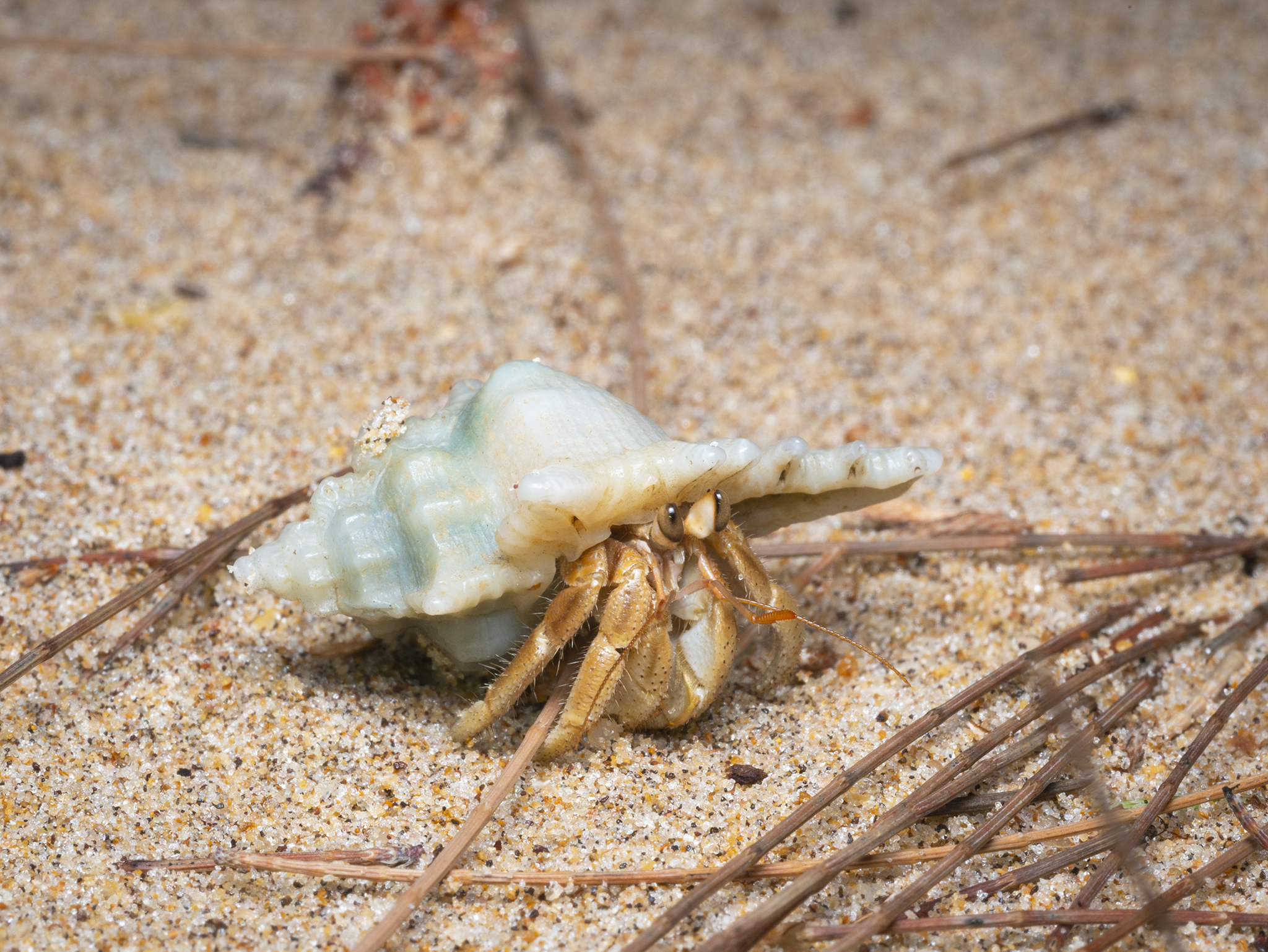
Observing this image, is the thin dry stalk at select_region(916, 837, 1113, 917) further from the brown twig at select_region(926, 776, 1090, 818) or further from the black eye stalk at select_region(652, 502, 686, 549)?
the black eye stalk at select_region(652, 502, 686, 549)

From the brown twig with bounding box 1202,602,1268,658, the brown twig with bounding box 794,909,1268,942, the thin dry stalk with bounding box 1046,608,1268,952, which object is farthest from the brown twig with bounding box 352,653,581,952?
the brown twig with bounding box 1202,602,1268,658

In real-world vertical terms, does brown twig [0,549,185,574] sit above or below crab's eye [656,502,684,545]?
above

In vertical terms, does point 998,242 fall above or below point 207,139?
below

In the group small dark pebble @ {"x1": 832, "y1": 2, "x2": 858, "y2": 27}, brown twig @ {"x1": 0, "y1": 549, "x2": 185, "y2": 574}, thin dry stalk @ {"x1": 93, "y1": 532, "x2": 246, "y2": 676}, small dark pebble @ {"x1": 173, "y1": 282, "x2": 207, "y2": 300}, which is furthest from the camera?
small dark pebble @ {"x1": 832, "y1": 2, "x2": 858, "y2": 27}

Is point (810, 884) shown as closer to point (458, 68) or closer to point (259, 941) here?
point (259, 941)

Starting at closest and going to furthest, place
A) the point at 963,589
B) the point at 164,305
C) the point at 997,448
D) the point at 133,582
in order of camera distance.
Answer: the point at 133,582, the point at 963,589, the point at 997,448, the point at 164,305

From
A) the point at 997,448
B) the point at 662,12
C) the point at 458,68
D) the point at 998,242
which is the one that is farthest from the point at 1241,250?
the point at 458,68
